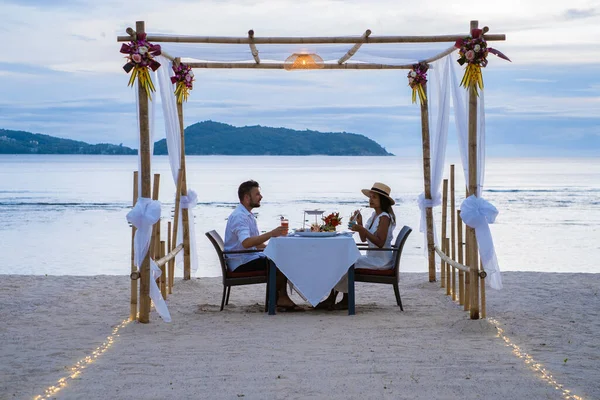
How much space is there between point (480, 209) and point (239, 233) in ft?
6.79

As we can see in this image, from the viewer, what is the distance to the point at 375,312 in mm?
7562

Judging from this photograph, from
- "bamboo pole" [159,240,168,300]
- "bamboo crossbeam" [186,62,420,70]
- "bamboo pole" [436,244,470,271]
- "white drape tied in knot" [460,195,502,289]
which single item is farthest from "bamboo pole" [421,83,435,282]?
"bamboo pole" [159,240,168,300]

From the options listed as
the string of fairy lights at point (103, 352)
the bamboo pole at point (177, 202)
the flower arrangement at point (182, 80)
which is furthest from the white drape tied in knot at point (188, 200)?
the string of fairy lights at point (103, 352)

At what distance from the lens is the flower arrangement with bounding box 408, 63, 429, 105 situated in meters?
9.09

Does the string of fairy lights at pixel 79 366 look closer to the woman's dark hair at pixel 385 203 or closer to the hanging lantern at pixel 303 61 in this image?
the woman's dark hair at pixel 385 203

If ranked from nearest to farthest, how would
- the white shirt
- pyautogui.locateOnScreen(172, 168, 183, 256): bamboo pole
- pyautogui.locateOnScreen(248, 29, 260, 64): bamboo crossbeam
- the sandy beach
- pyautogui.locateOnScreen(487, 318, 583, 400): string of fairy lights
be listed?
pyautogui.locateOnScreen(487, 318, 583, 400): string of fairy lights
the sandy beach
pyautogui.locateOnScreen(248, 29, 260, 64): bamboo crossbeam
the white shirt
pyautogui.locateOnScreen(172, 168, 183, 256): bamboo pole

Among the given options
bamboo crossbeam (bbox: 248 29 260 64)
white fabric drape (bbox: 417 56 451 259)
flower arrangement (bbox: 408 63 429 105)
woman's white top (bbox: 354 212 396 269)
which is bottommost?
woman's white top (bbox: 354 212 396 269)

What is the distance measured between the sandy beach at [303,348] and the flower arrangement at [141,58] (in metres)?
1.99

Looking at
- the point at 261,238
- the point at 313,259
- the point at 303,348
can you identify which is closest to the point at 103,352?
the point at 303,348

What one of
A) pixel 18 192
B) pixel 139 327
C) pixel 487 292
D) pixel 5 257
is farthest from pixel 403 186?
pixel 139 327

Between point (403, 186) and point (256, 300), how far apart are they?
100ft

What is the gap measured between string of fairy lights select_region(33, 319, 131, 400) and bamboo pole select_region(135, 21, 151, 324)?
0.29 metres

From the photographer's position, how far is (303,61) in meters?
8.24

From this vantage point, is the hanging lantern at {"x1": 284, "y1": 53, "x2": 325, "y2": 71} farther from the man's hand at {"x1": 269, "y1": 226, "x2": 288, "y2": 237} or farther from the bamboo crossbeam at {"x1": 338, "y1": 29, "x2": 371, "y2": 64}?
the man's hand at {"x1": 269, "y1": 226, "x2": 288, "y2": 237}
